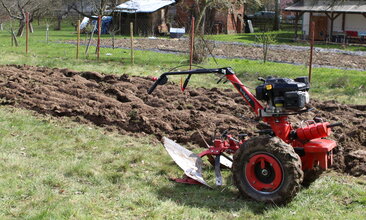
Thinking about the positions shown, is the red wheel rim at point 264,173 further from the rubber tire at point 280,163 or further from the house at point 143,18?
the house at point 143,18

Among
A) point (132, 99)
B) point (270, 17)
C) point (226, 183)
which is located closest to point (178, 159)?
point (226, 183)

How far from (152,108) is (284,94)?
484cm

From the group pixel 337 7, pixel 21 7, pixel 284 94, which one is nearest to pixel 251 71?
pixel 284 94

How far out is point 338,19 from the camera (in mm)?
39406

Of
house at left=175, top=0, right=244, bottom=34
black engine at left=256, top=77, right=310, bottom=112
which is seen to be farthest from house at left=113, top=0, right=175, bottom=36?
black engine at left=256, top=77, right=310, bottom=112

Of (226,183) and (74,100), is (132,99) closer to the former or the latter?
(74,100)

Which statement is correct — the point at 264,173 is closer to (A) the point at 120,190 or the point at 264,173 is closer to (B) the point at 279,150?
(B) the point at 279,150

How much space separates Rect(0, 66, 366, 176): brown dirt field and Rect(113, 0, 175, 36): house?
33517 millimetres

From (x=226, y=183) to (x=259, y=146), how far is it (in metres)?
1.09

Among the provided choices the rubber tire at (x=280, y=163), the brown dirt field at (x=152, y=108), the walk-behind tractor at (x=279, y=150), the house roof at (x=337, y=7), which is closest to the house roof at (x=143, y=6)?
the house roof at (x=337, y=7)

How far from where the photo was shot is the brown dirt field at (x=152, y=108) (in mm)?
8312

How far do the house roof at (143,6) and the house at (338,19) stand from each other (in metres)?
12.7

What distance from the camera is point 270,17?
59344 millimetres

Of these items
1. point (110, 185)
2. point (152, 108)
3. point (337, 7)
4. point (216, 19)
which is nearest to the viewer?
point (110, 185)
